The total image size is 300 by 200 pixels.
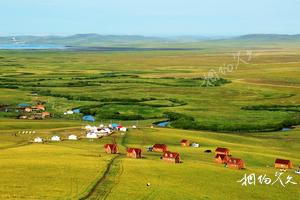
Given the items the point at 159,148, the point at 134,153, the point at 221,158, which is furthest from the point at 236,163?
the point at 159,148

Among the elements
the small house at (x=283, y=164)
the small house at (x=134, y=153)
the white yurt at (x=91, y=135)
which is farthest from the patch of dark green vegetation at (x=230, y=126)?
the small house at (x=134, y=153)

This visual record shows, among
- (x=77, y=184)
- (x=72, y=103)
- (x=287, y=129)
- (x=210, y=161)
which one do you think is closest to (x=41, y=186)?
(x=77, y=184)

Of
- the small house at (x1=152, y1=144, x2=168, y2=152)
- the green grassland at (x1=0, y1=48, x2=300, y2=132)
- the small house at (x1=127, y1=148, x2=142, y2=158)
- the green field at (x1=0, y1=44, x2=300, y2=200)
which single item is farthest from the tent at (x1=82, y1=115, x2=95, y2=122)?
the small house at (x1=127, y1=148, x2=142, y2=158)

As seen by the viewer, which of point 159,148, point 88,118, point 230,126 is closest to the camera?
point 159,148

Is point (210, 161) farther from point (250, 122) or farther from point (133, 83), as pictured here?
point (133, 83)

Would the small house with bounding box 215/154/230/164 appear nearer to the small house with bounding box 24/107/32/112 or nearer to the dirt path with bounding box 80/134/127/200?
the dirt path with bounding box 80/134/127/200

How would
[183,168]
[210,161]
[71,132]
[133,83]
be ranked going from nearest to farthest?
[183,168] < [210,161] < [71,132] < [133,83]

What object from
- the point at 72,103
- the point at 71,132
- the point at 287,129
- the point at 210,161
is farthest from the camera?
the point at 72,103

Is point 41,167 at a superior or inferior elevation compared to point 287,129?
superior

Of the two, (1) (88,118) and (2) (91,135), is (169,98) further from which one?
(2) (91,135)
